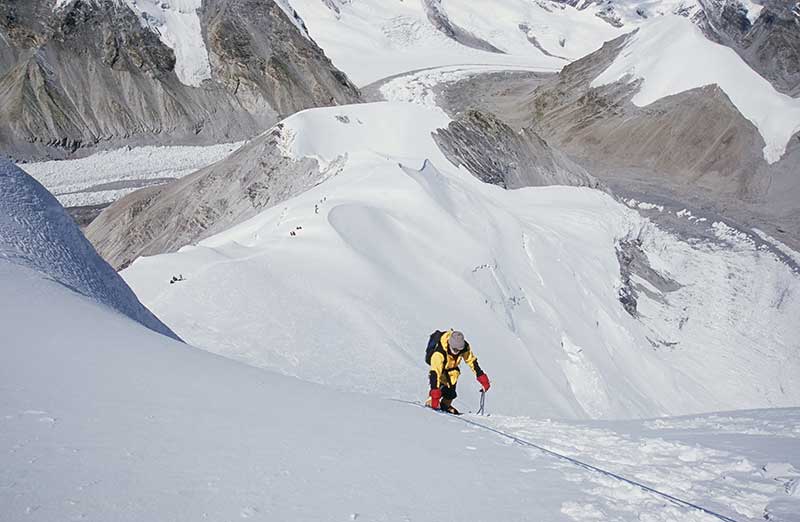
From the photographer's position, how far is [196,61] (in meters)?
57.3

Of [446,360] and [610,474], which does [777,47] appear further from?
[610,474]

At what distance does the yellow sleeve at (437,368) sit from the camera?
7416 mm

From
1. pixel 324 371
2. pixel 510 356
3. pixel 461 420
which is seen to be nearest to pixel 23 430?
pixel 461 420

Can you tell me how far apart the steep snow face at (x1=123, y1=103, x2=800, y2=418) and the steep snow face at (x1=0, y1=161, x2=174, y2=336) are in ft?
4.73

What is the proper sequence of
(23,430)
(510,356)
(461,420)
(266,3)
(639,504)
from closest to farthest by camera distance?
(23,430)
(639,504)
(461,420)
(510,356)
(266,3)

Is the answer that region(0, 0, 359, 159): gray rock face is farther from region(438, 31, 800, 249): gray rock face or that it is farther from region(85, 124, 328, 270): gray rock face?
region(85, 124, 328, 270): gray rock face

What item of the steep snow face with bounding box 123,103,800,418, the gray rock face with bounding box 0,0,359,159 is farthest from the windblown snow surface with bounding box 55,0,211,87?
the steep snow face with bounding box 123,103,800,418

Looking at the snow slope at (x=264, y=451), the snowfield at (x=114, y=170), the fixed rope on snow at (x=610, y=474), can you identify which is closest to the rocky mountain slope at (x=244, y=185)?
the snowfield at (x=114, y=170)

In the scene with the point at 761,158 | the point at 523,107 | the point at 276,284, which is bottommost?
the point at 276,284

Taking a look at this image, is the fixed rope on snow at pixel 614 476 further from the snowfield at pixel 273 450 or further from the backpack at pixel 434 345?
the backpack at pixel 434 345

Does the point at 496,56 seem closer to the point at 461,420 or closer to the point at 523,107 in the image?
the point at 523,107

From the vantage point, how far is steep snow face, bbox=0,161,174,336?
6.94m

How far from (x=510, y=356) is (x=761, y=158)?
42.8 m

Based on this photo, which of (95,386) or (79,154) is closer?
(95,386)
